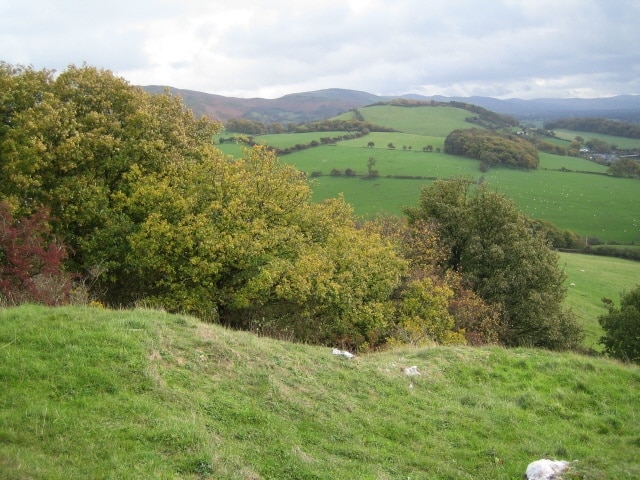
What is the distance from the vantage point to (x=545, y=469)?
10.0m

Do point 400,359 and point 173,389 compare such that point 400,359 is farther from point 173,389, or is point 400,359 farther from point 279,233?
point 279,233

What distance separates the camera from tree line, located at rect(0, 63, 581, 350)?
74.9ft

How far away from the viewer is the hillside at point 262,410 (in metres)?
8.58

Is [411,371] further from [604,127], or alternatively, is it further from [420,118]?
[604,127]

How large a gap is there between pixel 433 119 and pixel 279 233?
496ft

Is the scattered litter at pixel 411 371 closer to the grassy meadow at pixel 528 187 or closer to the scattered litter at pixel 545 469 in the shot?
the scattered litter at pixel 545 469

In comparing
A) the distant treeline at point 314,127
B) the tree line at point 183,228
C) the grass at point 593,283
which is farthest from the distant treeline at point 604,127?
the tree line at point 183,228

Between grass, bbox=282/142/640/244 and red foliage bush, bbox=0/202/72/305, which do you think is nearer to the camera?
red foliage bush, bbox=0/202/72/305

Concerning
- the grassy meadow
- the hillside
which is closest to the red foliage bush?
the hillside

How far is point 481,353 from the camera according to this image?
58.0 feet

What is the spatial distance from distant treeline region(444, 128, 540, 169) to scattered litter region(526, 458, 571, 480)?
105 m

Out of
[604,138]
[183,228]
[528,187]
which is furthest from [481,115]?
[183,228]

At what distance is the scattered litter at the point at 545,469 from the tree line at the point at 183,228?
11.8 metres

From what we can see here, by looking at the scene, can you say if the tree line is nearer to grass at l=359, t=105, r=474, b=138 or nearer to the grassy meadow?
the grassy meadow
